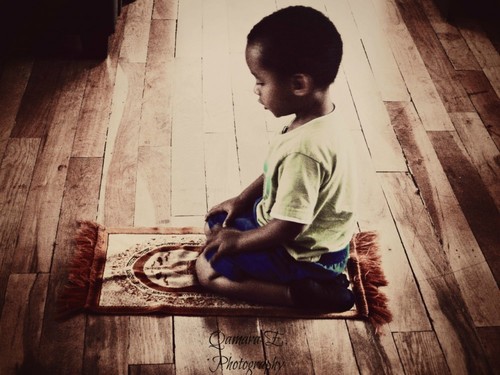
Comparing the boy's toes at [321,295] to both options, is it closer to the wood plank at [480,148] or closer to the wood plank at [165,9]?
the wood plank at [480,148]

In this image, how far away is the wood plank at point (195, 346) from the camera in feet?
4.22

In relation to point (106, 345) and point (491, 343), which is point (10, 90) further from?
point (491, 343)

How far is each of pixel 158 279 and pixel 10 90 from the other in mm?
974

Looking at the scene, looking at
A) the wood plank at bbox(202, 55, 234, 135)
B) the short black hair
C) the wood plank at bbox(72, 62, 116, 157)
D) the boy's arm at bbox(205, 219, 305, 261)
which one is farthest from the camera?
the wood plank at bbox(202, 55, 234, 135)

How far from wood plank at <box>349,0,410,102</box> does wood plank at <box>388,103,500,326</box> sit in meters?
0.08

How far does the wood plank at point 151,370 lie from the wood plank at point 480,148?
110cm

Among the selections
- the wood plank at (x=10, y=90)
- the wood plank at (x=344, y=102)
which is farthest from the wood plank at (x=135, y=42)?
the wood plank at (x=344, y=102)

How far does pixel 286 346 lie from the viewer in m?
1.34

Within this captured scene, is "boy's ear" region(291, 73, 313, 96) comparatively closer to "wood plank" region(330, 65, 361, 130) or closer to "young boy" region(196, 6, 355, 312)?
"young boy" region(196, 6, 355, 312)

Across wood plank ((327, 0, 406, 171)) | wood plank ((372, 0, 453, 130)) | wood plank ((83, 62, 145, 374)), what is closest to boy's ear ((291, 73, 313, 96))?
wood plank ((83, 62, 145, 374))

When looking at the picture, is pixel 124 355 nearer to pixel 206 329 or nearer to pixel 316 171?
pixel 206 329

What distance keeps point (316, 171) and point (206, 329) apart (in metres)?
0.50

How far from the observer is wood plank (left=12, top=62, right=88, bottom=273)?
4.83 feet

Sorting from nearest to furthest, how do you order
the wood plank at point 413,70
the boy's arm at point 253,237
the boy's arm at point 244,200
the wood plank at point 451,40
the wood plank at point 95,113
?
the boy's arm at point 253,237
the boy's arm at point 244,200
the wood plank at point 95,113
the wood plank at point 413,70
the wood plank at point 451,40
